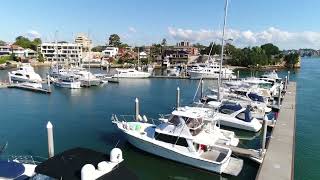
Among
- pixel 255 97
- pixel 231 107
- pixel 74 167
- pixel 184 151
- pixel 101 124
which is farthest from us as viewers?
pixel 255 97

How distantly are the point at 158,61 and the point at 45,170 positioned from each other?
115 meters

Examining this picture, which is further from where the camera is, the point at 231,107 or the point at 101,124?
the point at 101,124

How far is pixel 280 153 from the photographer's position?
20.0 m

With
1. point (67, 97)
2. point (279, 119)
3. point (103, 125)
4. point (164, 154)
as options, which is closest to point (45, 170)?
point (164, 154)

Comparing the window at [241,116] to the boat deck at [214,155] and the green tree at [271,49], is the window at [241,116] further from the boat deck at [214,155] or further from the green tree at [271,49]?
the green tree at [271,49]

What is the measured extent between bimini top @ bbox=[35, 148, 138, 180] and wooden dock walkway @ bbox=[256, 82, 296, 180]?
8.02 metres

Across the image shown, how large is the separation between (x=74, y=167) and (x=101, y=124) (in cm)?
1789

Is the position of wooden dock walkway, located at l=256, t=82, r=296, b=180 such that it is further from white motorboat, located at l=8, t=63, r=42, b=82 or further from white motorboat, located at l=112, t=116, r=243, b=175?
white motorboat, located at l=8, t=63, r=42, b=82

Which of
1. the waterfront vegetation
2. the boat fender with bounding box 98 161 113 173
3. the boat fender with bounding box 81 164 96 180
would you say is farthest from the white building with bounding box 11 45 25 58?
the boat fender with bounding box 81 164 96 180

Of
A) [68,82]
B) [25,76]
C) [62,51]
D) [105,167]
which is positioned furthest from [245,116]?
[62,51]

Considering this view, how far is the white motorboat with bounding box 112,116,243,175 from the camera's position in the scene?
61.7 feet

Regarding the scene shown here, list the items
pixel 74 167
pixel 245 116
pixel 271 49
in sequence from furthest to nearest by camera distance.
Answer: pixel 271 49, pixel 245 116, pixel 74 167

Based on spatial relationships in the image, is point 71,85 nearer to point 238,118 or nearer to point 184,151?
point 238,118

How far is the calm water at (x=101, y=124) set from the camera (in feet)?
66.0
